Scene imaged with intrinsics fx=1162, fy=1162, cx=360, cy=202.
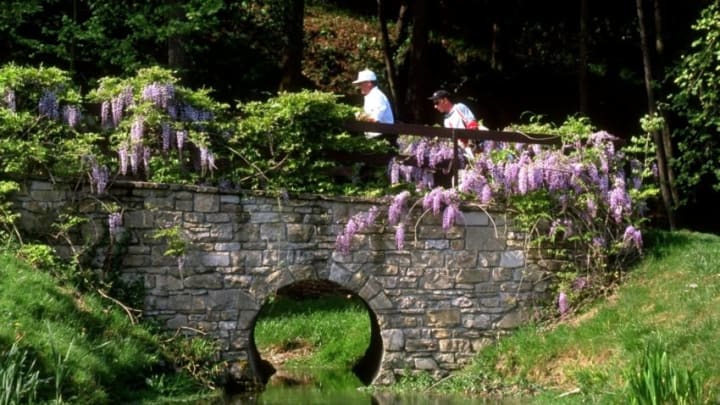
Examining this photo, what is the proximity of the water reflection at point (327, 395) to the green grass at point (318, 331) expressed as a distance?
93 centimetres

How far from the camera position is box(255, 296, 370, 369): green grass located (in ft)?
50.9

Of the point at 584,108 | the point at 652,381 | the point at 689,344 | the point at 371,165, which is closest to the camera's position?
the point at 652,381

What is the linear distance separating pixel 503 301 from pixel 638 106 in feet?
34.1

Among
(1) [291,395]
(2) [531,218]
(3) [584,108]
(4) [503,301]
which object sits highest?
(3) [584,108]

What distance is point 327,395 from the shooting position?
41.4ft

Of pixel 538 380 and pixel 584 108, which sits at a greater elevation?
pixel 584 108

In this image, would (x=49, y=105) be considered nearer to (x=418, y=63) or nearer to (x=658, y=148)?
(x=418, y=63)

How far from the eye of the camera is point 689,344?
11.1 m

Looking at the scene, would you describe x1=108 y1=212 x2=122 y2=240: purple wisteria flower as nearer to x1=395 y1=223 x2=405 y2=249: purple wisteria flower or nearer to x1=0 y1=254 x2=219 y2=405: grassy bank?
x1=0 y1=254 x2=219 y2=405: grassy bank

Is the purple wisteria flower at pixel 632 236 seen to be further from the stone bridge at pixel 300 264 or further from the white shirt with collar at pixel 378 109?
the white shirt with collar at pixel 378 109

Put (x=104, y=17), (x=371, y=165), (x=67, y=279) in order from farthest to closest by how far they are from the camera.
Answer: (x=104, y=17)
(x=371, y=165)
(x=67, y=279)

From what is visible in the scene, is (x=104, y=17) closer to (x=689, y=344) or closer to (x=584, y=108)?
(x=584, y=108)

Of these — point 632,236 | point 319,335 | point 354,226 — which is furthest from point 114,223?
point 632,236

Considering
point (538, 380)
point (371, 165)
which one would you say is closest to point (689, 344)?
point (538, 380)
